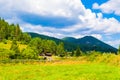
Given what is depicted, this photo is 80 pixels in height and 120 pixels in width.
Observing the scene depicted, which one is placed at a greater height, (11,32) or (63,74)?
(11,32)

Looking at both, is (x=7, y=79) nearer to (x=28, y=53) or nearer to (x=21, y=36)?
(x=28, y=53)

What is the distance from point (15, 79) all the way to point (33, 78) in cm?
134

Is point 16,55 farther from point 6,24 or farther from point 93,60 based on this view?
point 6,24

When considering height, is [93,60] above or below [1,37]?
below

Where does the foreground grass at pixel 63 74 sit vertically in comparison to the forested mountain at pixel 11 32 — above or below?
below

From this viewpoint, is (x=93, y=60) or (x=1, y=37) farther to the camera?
(x=1, y=37)

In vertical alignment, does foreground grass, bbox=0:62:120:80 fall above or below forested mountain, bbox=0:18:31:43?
below

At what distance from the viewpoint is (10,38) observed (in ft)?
607

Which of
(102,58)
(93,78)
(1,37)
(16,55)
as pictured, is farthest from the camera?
(1,37)

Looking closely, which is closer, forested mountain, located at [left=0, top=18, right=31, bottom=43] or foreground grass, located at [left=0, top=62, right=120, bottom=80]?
foreground grass, located at [left=0, top=62, right=120, bottom=80]

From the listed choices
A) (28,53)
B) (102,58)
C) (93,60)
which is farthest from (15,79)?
(28,53)

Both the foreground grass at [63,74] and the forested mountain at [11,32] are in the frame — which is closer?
the foreground grass at [63,74]

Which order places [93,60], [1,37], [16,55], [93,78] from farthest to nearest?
[1,37] < [16,55] < [93,60] < [93,78]

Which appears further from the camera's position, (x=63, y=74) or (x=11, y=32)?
(x=11, y=32)
